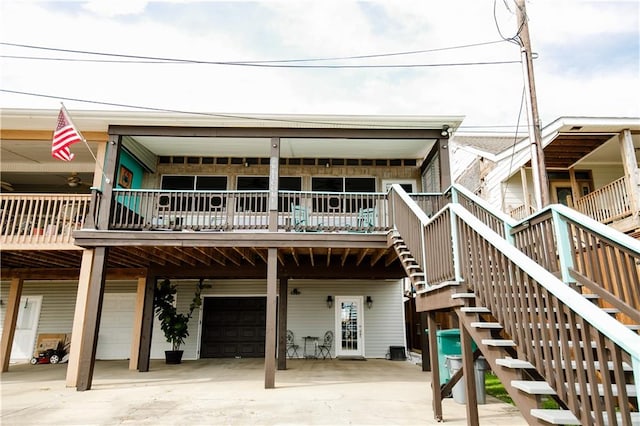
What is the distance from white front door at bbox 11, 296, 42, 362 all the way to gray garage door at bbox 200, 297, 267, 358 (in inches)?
215

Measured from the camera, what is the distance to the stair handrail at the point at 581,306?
181 centimetres

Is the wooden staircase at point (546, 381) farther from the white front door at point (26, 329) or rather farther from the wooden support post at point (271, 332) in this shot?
the white front door at point (26, 329)

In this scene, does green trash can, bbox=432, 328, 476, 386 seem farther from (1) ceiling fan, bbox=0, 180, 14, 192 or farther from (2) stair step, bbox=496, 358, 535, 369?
(1) ceiling fan, bbox=0, 180, 14, 192

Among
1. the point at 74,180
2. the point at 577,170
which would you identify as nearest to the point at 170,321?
the point at 74,180

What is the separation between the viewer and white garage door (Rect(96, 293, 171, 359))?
12711 mm

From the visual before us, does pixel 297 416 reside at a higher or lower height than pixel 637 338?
lower

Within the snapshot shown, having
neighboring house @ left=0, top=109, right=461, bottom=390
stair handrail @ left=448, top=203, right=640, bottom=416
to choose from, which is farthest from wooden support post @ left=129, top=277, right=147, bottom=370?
stair handrail @ left=448, top=203, right=640, bottom=416

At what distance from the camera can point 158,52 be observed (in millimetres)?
9320

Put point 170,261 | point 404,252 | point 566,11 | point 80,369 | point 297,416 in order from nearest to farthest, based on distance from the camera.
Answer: point 297,416 → point 404,252 → point 80,369 → point 566,11 → point 170,261

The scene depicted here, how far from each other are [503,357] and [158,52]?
372 inches

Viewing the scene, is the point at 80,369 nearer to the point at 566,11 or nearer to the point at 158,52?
the point at 158,52

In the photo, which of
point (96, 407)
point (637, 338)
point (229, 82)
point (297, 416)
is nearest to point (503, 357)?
point (637, 338)

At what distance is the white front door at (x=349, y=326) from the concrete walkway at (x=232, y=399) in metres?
3.06

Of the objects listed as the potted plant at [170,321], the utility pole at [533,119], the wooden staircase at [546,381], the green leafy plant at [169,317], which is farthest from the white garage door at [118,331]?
the utility pole at [533,119]
